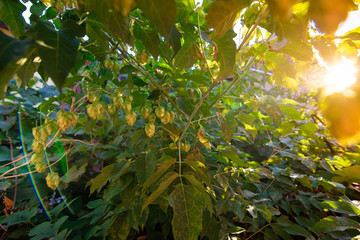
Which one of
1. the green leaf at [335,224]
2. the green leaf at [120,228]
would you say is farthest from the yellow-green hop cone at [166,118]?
the green leaf at [335,224]

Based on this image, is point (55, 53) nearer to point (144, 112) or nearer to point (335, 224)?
point (144, 112)

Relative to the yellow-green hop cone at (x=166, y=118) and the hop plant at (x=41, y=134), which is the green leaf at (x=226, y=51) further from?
the hop plant at (x=41, y=134)

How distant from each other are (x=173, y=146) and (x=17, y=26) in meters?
0.59

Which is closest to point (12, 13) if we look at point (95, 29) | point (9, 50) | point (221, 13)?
point (95, 29)

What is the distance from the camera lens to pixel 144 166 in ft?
1.99

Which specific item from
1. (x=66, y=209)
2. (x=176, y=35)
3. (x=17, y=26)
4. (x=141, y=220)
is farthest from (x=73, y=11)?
(x=66, y=209)

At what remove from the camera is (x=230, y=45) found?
0.41m

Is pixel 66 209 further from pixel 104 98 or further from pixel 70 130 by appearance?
pixel 104 98

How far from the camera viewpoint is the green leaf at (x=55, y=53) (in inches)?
9.7

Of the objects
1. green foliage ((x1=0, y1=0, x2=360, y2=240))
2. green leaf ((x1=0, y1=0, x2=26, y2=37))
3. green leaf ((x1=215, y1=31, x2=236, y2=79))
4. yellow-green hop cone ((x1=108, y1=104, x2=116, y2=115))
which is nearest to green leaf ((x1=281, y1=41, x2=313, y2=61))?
green foliage ((x1=0, y1=0, x2=360, y2=240))

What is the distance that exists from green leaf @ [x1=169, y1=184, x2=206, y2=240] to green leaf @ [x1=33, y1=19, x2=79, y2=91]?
419mm

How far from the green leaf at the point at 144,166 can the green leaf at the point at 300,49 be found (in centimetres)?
53

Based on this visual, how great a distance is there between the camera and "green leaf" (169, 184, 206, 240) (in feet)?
1.57

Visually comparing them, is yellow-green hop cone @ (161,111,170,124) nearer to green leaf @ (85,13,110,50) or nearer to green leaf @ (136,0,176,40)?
green leaf @ (85,13,110,50)
